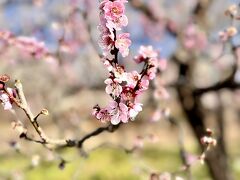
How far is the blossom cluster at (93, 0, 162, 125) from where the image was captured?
201 cm

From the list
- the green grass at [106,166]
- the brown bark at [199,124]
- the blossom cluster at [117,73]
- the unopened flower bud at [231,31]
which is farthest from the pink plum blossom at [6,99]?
the green grass at [106,166]

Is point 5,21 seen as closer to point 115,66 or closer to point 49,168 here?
point 49,168

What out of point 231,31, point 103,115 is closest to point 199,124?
point 231,31

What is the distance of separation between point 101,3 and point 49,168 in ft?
41.7

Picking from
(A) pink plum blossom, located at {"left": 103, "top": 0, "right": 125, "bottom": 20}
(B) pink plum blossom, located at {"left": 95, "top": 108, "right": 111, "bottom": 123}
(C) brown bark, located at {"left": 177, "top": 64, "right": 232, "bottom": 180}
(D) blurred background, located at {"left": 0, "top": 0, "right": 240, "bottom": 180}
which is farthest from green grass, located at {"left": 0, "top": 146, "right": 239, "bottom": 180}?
(A) pink plum blossom, located at {"left": 103, "top": 0, "right": 125, "bottom": 20}

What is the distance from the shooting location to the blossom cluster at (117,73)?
2008 mm

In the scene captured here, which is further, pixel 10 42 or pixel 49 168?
pixel 49 168

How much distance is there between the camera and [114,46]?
2078 mm

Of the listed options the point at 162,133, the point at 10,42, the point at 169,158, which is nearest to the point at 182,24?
the point at 10,42

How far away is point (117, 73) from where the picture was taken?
2.06m

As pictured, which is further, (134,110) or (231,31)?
(231,31)

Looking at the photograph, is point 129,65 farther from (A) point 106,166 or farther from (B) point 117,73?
(B) point 117,73

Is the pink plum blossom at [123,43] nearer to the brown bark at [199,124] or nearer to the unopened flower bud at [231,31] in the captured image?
the unopened flower bud at [231,31]

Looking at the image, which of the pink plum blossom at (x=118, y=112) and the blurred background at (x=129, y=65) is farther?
the blurred background at (x=129, y=65)
